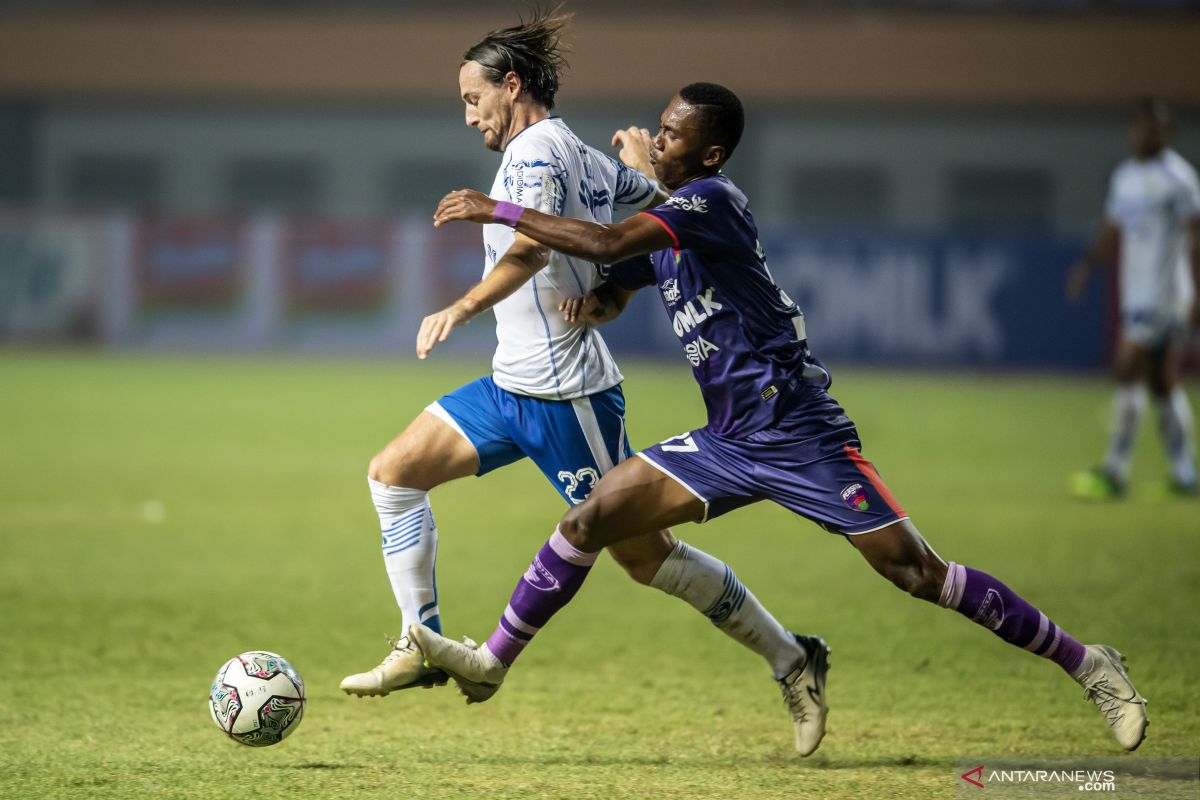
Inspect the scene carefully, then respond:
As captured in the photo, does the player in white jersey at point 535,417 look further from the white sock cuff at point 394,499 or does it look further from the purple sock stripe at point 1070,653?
the purple sock stripe at point 1070,653

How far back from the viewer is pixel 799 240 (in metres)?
25.0

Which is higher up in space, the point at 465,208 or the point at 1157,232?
the point at 465,208

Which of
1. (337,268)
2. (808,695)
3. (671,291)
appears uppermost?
(671,291)

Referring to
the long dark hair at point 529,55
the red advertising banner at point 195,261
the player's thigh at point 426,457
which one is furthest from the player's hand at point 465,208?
the red advertising banner at point 195,261

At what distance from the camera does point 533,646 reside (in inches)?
283

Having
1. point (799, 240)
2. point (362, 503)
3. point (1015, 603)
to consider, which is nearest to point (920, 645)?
point (1015, 603)

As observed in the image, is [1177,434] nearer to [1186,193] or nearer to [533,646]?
[1186,193]

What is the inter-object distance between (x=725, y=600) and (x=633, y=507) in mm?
651

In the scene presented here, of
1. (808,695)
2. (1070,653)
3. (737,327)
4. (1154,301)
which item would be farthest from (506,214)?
(1154,301)

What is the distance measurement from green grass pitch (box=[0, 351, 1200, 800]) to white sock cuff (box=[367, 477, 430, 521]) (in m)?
0.82

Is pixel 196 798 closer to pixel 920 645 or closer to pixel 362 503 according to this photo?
pixel 920 645

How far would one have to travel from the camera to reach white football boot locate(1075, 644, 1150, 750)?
196 inches

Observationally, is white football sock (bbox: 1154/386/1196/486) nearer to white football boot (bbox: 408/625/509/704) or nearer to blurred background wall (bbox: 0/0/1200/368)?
white football boot (bbox: 408/625/509/704)

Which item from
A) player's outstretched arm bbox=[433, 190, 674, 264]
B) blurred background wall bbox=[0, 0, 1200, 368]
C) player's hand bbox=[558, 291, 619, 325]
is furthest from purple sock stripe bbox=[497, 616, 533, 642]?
blurred background wall bbox=[0, 0, 1200, 368]
